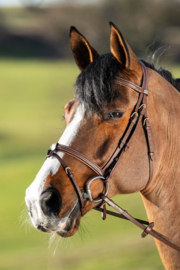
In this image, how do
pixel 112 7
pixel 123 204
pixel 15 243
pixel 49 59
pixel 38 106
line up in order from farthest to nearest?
pixel 49 59
pixel 112 7
pixel 38 106
pixel 123 204
pixel 15 243

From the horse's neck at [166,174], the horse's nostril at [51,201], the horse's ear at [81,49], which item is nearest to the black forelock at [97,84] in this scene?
the horse's ear at [81,49]

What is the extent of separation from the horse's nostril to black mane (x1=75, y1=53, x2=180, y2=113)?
1.80 feet

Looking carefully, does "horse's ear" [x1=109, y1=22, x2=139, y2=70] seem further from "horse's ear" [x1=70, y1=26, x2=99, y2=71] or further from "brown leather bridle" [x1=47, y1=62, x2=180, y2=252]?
"horse's ear" [x1=70, y1=26, x2=99, y2=71]

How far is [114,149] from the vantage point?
292 cm

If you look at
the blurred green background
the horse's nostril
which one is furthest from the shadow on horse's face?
the blurred green background

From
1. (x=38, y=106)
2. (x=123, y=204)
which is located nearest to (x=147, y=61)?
(x=123, y=204)

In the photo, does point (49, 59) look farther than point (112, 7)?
Yes

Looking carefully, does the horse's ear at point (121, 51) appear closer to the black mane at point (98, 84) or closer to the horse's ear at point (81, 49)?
the black mane at point (98, 84)

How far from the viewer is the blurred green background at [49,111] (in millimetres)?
8516

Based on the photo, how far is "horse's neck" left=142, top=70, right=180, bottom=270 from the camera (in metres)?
3.11

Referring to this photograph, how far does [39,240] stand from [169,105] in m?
7.89

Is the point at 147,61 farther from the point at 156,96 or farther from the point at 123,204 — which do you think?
the point at 123,204

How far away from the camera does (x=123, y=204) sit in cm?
1171

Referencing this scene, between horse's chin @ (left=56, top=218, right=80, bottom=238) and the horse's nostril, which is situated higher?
the horse's nostril
